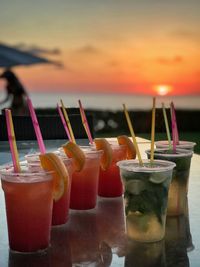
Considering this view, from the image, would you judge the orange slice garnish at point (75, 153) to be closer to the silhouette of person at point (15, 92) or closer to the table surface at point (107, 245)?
the table surface at point (107, 245)

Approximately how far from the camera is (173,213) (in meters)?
1.04

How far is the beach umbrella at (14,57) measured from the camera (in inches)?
185

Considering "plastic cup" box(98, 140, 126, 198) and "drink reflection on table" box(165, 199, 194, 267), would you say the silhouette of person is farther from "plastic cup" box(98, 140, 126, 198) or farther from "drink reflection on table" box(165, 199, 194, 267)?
"drink reflection on table" box(165, 199, 194, 267)

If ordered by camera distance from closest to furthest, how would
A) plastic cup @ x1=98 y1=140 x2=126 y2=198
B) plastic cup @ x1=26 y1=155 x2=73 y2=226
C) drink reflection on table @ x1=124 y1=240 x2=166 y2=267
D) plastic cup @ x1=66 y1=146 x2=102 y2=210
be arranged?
drink reflection on table @ x1=124 y1=240 x2=166 y2=267
plastic cup @ x1=26 y1=155 x2=73 y2=226
plastic cup @ x1=66 y1=146 x2=102 y2=210
plastic cup @ x1=98 y1=140 x2=126 y2=198

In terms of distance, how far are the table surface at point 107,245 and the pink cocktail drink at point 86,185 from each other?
0.02m

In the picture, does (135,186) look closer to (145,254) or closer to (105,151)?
(145,254)

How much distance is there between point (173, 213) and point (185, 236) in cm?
15

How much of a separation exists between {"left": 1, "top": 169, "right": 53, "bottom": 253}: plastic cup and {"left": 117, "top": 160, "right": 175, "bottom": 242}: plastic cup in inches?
6.3

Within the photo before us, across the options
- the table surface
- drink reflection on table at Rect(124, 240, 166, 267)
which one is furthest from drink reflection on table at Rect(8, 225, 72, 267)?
drink reflection on table at Rect(124, 240, 166, 267)

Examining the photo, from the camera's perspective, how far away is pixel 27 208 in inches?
32.9

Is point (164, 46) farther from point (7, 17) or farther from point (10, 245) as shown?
point (10, 245)

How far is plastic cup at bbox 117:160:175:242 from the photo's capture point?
2.86 ft

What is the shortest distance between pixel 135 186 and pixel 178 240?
0.13m

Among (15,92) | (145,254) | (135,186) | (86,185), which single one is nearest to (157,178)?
(135,186)
